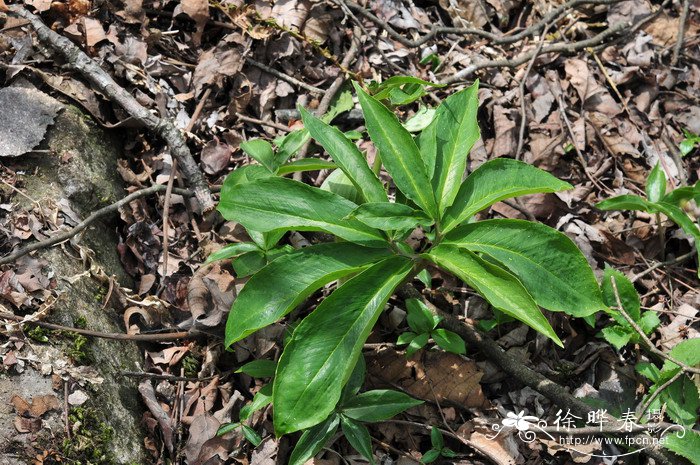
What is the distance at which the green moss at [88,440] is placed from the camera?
190cm

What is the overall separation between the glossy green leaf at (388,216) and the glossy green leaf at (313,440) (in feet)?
2.51

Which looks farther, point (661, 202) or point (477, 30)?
point (477, 30)

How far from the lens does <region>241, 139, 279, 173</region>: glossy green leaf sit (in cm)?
242

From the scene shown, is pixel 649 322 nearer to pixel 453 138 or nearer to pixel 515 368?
pixel 515 368

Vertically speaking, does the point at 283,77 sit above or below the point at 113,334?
above

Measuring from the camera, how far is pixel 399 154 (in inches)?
83.5

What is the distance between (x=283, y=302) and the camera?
196cm

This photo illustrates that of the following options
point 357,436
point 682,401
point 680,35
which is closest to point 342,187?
point 357,436

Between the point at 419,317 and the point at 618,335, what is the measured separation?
0.92 meters

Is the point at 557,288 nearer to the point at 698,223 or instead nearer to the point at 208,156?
the point at 698,223

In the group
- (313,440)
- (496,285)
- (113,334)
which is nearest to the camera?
(496,285)

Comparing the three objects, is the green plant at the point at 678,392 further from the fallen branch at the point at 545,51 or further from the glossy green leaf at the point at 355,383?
the fallen branch at the point at 545,51

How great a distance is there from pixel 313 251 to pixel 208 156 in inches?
42.1

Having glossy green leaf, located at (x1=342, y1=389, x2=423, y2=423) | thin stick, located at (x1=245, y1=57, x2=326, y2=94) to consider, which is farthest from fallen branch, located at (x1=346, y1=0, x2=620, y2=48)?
glossy green leaf, located at (x1=342, y1=389, x2=423, y2=423)
